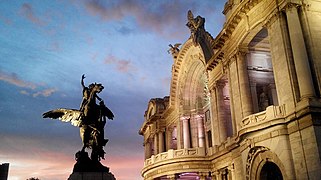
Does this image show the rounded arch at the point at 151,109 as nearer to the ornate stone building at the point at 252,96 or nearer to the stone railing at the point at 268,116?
the ornate stone building at the point at 252,96

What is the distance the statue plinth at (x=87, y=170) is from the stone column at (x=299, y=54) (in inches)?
510

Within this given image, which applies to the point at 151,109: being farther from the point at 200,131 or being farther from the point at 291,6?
the point at 291,6

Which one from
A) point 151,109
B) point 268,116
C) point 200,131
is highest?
point 151,109

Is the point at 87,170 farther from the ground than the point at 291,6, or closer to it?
closer to it

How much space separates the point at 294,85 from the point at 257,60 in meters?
8.67

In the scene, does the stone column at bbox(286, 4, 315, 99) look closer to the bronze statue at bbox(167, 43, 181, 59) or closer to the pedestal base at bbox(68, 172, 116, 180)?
the pedestal base at bbox(68, 172, 116, 180)

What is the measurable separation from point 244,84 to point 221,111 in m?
6.16

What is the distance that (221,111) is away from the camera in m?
34.7

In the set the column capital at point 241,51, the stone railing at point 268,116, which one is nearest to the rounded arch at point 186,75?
the column capital at point 241,51

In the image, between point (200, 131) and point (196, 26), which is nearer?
point (196, 26)

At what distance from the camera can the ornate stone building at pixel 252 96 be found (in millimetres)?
21688

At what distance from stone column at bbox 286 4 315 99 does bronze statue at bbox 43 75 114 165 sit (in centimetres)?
1219

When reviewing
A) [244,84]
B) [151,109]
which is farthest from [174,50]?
[244,84]

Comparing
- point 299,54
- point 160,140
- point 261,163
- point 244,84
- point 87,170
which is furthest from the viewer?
point 160,140
